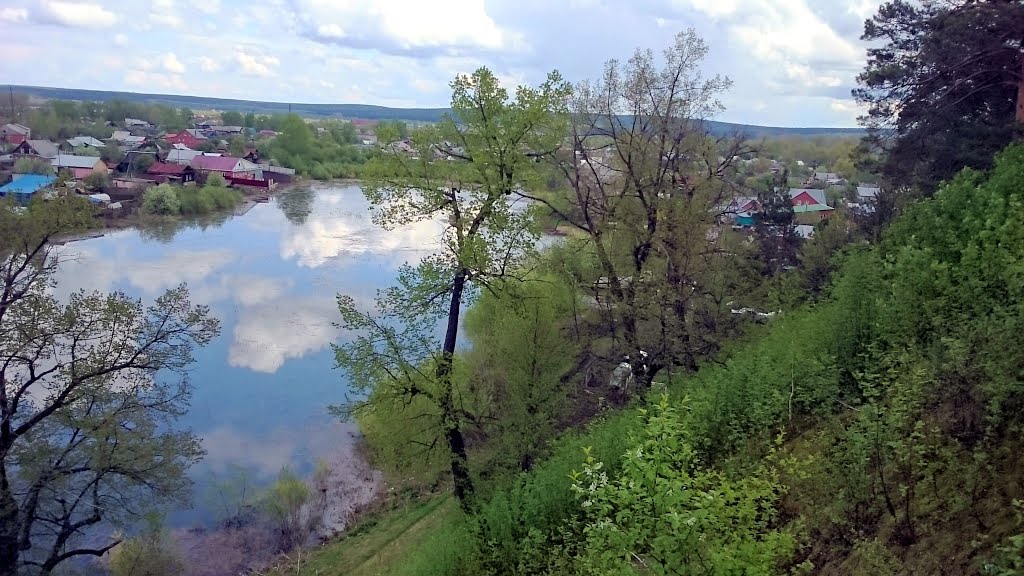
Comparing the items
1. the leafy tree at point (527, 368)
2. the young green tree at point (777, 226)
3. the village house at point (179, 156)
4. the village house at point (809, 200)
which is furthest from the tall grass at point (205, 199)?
the leafy tree at point (527, 368)

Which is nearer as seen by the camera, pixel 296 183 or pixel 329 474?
pixel 329 474

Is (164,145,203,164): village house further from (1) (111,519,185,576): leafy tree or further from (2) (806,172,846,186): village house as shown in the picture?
(1) (111,519,185,576): leafy tree

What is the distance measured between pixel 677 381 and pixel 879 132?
8.41 m

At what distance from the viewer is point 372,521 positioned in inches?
569

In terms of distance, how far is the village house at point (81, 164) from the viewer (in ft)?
161

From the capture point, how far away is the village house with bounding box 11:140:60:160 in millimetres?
55938

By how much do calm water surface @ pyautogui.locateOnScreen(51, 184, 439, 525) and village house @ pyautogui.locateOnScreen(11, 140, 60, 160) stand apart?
2540 cm

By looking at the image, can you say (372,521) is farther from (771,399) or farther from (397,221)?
(771,399)

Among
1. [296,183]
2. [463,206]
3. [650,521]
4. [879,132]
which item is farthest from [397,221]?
[296,183]

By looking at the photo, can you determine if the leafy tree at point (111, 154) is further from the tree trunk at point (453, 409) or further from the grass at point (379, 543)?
the tree trunk at point (453, 409)

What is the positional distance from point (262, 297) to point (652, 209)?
18982 millimetres

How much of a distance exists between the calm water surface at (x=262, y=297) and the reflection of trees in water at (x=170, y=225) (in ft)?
0.82

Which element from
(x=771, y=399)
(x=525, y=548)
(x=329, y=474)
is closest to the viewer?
(x=525, y=548)

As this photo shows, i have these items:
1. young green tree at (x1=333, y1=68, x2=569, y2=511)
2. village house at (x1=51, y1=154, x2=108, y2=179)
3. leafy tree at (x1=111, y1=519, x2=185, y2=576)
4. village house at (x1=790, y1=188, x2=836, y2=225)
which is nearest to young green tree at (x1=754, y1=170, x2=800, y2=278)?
young green tree at (x1=333, y1=68, x2=569, y2=511)
